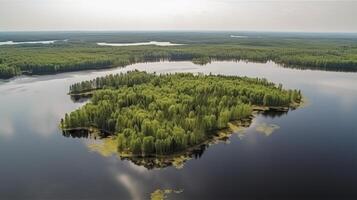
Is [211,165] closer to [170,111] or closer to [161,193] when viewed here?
[161,193]

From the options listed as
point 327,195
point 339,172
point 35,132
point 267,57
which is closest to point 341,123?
point 339,172

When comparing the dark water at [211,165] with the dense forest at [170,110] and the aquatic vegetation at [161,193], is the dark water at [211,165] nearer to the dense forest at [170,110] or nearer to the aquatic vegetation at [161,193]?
the aquatic vegetation at [161,193]

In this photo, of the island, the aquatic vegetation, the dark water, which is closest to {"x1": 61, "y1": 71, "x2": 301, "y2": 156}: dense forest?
the island

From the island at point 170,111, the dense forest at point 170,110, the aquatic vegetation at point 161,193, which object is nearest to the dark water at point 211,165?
the aquatic vegetation at point 161,193

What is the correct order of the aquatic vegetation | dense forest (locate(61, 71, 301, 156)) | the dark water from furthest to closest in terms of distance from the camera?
dense forest (locate(61, 71, 301, 156)), the dark water, the aquatic vegetation

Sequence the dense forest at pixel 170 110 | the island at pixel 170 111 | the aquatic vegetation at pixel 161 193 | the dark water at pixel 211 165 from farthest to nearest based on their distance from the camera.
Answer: the dense forest at pixel 170 110 < the island at pixel 170 111 < the dark water at pixel 211 165 < the aquatic vegetation at pixel 161 193

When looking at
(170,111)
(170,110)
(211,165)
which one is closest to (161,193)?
(211,165)

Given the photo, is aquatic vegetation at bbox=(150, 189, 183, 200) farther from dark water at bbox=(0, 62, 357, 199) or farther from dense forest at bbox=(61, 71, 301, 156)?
dense forest at bbox=(61, 71, 301, 156)
